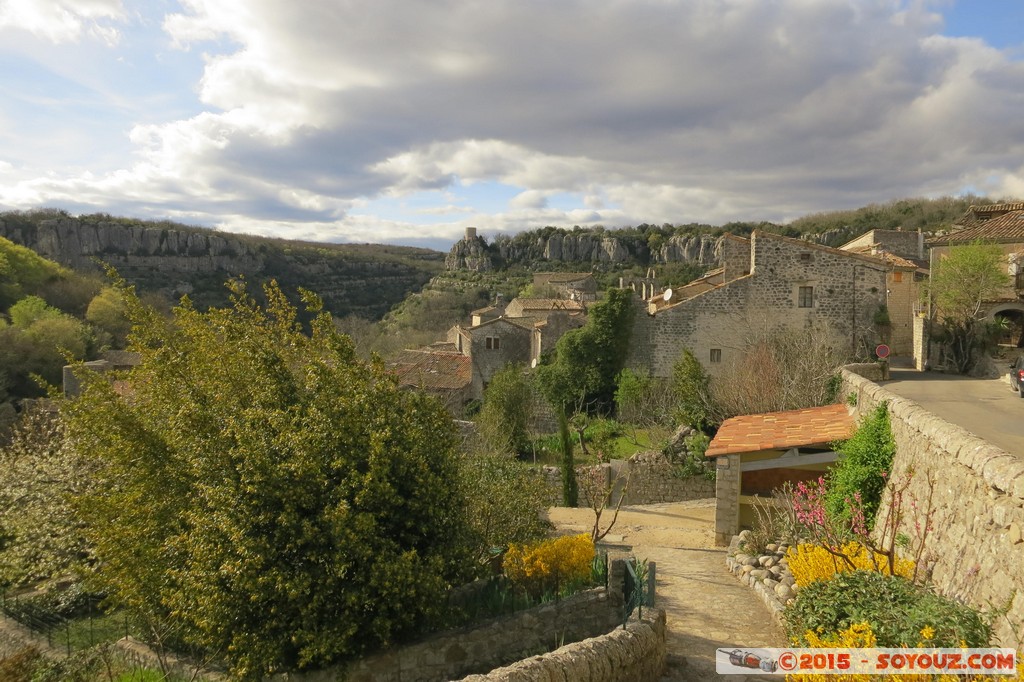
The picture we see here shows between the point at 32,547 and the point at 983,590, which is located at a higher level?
the point at 983,590

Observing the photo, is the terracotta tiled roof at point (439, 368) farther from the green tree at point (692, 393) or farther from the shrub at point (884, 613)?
the shrub at point (884, 613)

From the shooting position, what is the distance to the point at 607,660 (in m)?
6.79

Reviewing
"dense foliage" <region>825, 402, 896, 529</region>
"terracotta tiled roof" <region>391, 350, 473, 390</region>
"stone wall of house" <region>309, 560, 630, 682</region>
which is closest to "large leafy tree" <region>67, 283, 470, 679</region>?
"stone wall of house" <region>309, 560, 630, 682</region>

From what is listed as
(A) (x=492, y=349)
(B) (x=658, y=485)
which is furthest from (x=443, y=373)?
(B) (x=658, y=485)

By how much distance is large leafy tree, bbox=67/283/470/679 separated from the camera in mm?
6855

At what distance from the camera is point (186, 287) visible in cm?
6725

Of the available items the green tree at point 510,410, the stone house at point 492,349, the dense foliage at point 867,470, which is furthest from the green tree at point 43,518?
the stone house at point 492,349

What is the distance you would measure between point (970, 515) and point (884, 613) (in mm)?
1500

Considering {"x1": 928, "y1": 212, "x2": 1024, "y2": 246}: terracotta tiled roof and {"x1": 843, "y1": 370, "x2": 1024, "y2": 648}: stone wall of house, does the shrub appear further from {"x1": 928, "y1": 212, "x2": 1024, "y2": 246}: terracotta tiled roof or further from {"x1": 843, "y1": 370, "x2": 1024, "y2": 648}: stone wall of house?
{"x1": 928, "y1": 212, "x2": 1024, "y2": 246}: terracotta tiled roof

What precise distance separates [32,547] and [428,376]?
21.9m

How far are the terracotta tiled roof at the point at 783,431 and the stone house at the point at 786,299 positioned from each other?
10791 millimetres

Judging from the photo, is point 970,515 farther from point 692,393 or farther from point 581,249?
point 581,249

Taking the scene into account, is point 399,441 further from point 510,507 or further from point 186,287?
point 186,287

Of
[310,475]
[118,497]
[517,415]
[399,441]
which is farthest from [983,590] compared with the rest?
[517,415]
